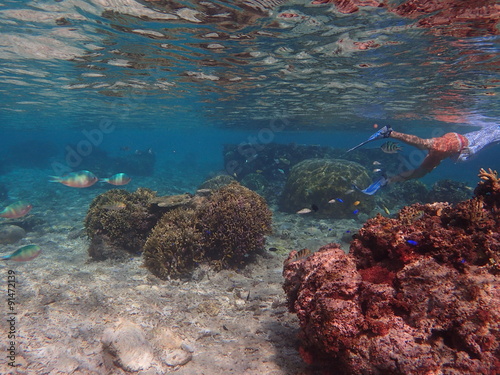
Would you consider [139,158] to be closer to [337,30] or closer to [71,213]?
[71,213]

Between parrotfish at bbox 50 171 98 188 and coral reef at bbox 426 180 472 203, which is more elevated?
parrotfish at bbox 50 171 98 188

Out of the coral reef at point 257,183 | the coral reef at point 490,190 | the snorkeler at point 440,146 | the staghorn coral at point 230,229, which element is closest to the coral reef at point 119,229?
the staghorn coral at point 230,229

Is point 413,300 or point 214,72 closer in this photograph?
point 413,300

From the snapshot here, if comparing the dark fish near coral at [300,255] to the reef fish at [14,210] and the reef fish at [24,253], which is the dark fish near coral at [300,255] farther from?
the reef fish at [14,210]

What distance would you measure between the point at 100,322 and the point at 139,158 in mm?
38330

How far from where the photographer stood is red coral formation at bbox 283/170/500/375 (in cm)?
270

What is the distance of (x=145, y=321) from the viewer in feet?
Answer: 18.0

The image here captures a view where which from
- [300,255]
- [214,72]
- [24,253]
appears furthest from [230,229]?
[214,72]

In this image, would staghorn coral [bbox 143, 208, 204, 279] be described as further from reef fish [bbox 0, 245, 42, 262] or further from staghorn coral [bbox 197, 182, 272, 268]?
reef fish [bbox 0, 245, 42, 262]

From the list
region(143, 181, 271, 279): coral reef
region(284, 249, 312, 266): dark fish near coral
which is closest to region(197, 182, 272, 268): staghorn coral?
region(143, 181, 271, 279): coral reef

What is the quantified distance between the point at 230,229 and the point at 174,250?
1.83m

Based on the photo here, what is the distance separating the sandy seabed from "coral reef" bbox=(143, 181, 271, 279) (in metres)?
0.41

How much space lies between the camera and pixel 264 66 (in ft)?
48.9

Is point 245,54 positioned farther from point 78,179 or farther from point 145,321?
point 145,321
